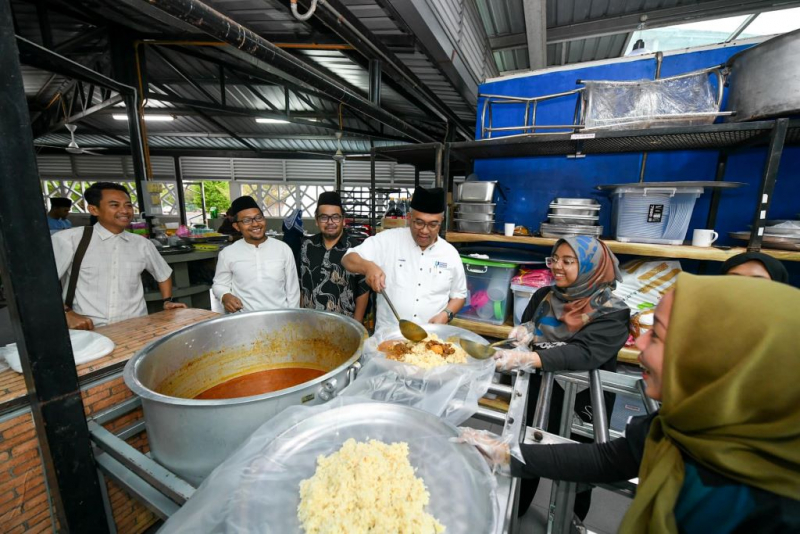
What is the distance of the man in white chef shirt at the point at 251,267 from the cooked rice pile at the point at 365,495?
74.9 inches

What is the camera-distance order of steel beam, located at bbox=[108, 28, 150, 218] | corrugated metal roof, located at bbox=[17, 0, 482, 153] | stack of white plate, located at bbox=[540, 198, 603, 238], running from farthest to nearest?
steel beam, located at bbox=[108, 28, 150, 218]
corrugated metal roof, located at bbox=[17, 0, 482, 153]
stack of white plate, located at bbox=[540, 198, 603, 238]

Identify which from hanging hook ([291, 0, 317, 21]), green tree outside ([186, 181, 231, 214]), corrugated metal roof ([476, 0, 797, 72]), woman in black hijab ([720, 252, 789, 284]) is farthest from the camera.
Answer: green tree outside ([186, 181, 231, 214])

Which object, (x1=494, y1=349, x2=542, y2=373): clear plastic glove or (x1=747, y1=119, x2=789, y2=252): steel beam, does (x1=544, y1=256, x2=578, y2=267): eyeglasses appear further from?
(x1=747, y1=119, x2=789, y2=252): steel beam

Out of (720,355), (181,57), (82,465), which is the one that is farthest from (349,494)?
(181,57)

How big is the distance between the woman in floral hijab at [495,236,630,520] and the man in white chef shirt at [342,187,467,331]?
2.09ft

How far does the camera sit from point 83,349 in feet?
4.35

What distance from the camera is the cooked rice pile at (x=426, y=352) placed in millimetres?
1385

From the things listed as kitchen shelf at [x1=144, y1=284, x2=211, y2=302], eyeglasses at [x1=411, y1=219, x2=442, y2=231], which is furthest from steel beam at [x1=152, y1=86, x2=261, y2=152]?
eyeglasses at [x1=411, y1=219, x2=442, y2=231]

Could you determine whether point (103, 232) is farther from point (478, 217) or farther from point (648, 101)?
point (648, 101)

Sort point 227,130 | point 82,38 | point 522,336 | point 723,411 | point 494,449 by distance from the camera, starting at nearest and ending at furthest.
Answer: point 723,411 < point 494,449 < point 522,336 < point 82,38 < point 227,130

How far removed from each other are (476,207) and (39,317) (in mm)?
2819

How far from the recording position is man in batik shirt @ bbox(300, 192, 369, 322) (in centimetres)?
263

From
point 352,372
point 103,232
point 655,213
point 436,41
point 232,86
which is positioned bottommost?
point 352,372

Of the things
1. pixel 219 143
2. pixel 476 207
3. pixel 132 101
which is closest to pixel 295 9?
pixel 476 207
